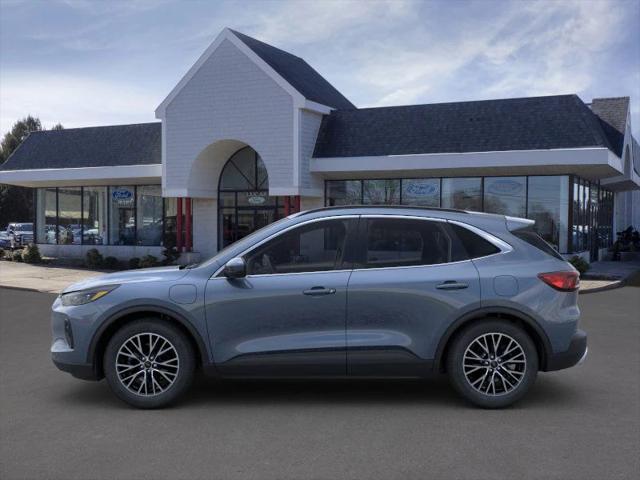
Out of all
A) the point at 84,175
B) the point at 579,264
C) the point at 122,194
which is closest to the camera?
the point at 579,264

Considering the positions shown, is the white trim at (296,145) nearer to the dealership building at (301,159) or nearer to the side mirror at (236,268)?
the dealership building at (301,159)

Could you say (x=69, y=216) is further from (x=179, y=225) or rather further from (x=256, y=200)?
(x=256, y=200)

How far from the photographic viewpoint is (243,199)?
1006 inches

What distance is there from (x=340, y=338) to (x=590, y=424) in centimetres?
217

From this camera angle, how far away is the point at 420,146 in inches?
863

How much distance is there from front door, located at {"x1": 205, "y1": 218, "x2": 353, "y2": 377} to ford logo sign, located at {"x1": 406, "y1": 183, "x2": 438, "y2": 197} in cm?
1785

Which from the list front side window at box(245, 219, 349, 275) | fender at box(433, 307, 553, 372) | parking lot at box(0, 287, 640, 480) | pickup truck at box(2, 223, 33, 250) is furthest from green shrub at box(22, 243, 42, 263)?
fender at box(433, 307, 553, 372)

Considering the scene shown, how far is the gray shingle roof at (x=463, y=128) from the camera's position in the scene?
20.4 m

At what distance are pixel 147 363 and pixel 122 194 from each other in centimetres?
2328

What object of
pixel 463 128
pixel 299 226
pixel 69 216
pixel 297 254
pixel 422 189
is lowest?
pixel 297 254

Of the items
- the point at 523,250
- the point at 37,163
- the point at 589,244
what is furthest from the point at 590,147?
the point at 37,163

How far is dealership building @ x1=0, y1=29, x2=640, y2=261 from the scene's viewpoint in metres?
21.2

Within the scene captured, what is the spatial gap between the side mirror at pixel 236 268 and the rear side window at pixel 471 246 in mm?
1890

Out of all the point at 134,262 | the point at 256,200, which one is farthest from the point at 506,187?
the point at 134,262
